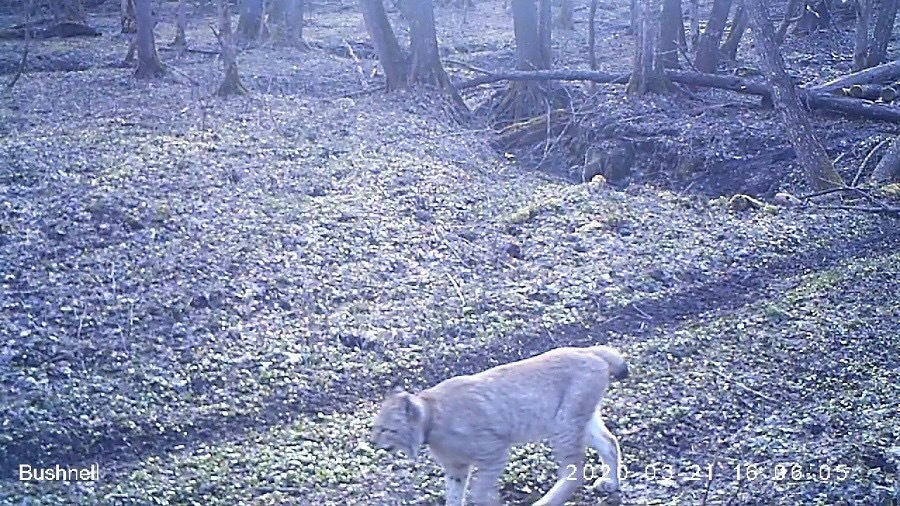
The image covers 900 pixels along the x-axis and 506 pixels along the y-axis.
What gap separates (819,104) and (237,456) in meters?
10.0

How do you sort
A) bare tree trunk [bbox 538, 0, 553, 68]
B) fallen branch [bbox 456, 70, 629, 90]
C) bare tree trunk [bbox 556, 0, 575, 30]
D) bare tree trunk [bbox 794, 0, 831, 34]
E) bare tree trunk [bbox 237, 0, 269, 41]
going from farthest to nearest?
bare tree trunk [bbox 556, 0, 575, 30]
bare tree trunk [bbox 237, 0, 269, 41]
bare tree trunk [bbox 794, 0, 831, 34]
bare tree trunk [bbox 538, 0, 553, 68]
fallen branch [bbox 456, 70, 629, 90]

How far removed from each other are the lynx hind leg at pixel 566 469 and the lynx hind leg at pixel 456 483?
435 millimetres

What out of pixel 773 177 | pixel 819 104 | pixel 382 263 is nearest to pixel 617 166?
pixel 773 177

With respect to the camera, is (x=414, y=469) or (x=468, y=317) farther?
(x=468, y=317)

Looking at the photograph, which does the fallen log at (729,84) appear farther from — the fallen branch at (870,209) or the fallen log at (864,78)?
the fallen branch at (870,209)

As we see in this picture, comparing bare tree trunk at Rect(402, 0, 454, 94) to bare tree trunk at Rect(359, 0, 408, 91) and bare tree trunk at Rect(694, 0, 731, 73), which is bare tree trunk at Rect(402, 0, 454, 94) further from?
bare tree trunk at Rect(694, 0, 731, 73)

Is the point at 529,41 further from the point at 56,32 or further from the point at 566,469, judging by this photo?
the point at 56,32

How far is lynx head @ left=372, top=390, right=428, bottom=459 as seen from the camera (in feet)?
15.2

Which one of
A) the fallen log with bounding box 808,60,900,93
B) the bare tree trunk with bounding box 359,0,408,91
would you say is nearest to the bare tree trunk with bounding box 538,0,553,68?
the bare tree trunk with bounding box 359,0,408,91

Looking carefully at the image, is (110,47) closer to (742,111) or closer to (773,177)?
(742,111)

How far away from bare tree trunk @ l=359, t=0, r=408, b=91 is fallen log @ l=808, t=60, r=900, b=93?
19.5 feet

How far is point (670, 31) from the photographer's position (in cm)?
1688

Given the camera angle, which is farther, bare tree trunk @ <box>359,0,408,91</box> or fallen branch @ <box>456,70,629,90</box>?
bare tree trunk @ <box>359,0,408,91</box>

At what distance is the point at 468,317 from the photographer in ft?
25.6
